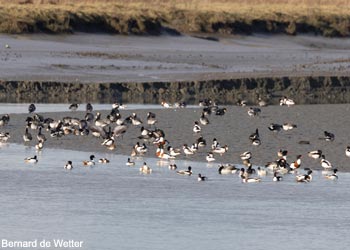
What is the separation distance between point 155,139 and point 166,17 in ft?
112

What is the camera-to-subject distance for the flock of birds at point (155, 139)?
21531mm

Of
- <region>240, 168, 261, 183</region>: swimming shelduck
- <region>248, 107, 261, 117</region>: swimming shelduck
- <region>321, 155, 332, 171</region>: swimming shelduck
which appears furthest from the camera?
<region>248, 107, 261, 117</region>: swimming shelduck

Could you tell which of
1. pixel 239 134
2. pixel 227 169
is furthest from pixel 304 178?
pixel 239 134

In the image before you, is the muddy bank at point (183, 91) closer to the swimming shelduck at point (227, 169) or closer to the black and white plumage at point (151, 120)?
the black and white plumage at point (151, 120)

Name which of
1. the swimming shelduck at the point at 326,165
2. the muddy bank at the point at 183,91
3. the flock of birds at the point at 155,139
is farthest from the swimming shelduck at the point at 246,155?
the muddy bank at the point at 183,91

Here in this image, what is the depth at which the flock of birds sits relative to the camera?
21.5 metres

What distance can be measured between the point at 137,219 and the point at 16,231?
191cm

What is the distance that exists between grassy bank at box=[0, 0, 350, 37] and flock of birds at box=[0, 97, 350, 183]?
2239 centimetres

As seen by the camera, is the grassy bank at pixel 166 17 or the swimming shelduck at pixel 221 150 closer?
the swimming shelduck at pixel 221 150

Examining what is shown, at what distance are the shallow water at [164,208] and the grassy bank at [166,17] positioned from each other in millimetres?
30213

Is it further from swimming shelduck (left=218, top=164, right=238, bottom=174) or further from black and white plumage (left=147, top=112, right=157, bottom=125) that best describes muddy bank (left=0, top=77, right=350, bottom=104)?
swimming shelduck (left=218, top=164, right=238, bottom=174)

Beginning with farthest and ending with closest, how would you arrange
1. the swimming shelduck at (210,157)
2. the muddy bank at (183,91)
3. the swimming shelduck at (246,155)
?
the muddy bank at (183,91) < the swimming shelduck at (210,157) < the swimming shelduck at (246,155)

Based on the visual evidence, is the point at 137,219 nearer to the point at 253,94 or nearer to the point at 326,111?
the point at 326,111

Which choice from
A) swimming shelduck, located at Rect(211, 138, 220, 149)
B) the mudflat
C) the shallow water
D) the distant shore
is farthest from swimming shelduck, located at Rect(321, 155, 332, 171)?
the mudflat
